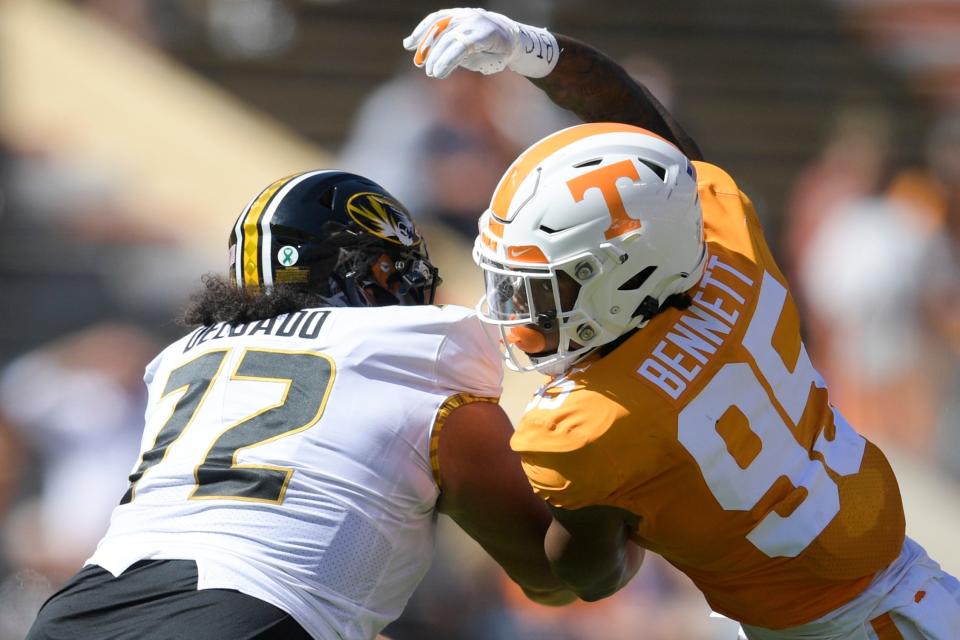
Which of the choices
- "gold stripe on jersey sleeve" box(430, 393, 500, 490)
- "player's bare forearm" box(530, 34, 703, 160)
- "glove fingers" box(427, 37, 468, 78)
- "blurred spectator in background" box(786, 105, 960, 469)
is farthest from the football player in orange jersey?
"blurred spectator in background" box(786, 105, 960, 469)

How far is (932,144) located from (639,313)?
3.74 m

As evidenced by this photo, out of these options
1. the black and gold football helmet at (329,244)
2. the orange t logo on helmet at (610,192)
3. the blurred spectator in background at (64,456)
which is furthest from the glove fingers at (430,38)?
the blurred spectator in background at (64,456)

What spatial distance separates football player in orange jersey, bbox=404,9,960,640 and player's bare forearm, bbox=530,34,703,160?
21.3 inches

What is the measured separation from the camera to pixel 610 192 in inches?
81.0

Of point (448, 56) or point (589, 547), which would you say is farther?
point (448, 56)

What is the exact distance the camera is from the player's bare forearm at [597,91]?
2.71 m

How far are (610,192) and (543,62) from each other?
2.18 ft

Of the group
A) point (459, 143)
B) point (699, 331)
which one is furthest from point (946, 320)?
point (699, 331)

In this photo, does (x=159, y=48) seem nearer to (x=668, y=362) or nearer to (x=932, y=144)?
(x=932, y=144)

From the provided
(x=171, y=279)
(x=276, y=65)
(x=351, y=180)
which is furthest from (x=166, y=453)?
(x=276, y=65)

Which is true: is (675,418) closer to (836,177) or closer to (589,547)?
(589,547)

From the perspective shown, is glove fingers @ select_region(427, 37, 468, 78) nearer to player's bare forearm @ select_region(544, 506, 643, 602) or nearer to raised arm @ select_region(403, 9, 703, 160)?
raised arm @ select_region(403, 9, 703, 160)

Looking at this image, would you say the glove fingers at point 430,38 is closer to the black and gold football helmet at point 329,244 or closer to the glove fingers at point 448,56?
the glove fingers at point 448,56

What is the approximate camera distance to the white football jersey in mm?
2115
